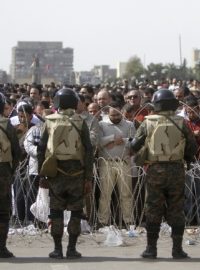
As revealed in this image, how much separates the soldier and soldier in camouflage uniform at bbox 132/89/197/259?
4.50 ft

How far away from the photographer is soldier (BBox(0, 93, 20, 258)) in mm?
8555

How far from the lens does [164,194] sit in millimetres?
8562

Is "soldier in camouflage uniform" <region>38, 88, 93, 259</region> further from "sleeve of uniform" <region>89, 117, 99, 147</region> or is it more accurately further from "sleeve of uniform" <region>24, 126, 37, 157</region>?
"sleeve of uniform" <region>89, 117, 99, 147</region>

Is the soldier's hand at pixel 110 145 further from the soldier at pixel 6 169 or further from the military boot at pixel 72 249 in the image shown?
the military boot at pixel 72 249

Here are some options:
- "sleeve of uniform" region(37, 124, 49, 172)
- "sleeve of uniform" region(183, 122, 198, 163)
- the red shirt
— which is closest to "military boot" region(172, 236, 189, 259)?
"sleeve of uniform" region(183, 122, 198, 163)

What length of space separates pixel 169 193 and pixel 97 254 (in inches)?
45.9

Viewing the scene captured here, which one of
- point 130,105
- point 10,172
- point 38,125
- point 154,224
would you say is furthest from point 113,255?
point 130,105

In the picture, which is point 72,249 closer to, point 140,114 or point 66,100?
point 66,100

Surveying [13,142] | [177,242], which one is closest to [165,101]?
[177,242]

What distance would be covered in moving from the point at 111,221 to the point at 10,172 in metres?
2.48

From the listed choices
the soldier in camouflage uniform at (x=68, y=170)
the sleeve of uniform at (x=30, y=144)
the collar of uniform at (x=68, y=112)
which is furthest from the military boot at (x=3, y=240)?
the sleeve of uniform at (x=30, y=144)

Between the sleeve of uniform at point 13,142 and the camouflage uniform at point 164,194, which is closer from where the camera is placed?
the camouflage uniform at point 164,194

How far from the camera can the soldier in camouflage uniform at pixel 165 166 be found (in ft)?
27.7

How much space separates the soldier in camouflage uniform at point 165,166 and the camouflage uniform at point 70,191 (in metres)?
0.59
